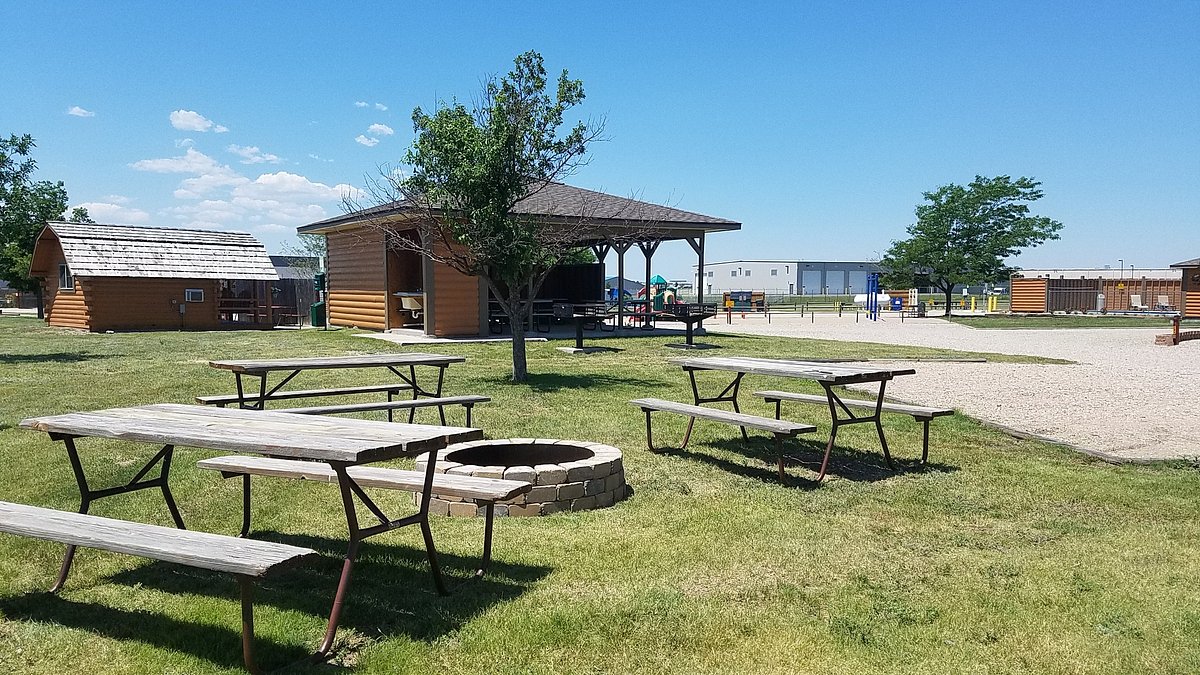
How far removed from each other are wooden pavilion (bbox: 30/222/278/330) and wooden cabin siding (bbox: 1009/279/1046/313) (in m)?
38.9

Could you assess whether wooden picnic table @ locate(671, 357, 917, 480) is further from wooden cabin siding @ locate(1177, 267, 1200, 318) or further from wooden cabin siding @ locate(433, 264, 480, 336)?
wooden cabin siding @ locate(1177, 267, 1200, 318)

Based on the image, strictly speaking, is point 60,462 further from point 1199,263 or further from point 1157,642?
point 1199,263

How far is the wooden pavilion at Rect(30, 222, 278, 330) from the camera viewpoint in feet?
83.9

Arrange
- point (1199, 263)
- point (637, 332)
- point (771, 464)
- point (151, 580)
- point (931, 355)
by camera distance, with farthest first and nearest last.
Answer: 1. point (1199, 263)
2. point (637, 332)
3. point (931, 355)
4. point (771, 464)
5. point (151, 580)

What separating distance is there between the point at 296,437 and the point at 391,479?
2.91 ft

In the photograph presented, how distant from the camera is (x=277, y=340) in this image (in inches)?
801

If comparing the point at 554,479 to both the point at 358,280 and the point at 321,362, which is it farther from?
the point at 358,280

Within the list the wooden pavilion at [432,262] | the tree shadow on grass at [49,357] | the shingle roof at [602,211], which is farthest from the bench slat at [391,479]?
the shingle roof at [602,211]

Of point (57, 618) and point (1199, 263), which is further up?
point (1199, 263)

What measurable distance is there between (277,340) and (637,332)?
9220 millimetres

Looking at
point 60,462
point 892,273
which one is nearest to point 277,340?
point 60,462

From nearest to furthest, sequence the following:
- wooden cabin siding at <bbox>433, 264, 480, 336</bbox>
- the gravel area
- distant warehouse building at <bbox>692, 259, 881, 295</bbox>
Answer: the gravel area
wooden cabin siding at <bbox>433, 264, 480, 336</bbox>
distant warehouse building at <bbox>692, 259, 881, 295</bbox>

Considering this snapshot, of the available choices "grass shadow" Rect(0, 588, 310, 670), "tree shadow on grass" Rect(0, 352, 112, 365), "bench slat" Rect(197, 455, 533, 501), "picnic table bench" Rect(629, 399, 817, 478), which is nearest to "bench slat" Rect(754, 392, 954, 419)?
"picnic table bench" Rect(629, 399, 817, 478)

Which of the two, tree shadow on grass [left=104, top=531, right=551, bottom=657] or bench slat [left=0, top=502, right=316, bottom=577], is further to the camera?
tree shadow on grass [left=104, top=531, right=551, bottom=657]
